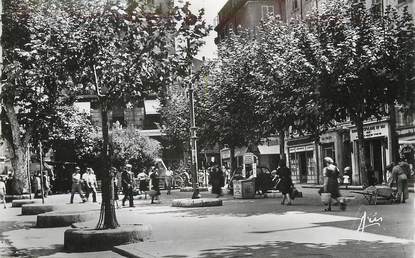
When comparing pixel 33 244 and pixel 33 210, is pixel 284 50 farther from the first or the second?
pixel 33 244

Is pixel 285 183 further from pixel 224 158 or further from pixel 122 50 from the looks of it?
pixel 224 158

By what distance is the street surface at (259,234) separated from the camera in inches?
408

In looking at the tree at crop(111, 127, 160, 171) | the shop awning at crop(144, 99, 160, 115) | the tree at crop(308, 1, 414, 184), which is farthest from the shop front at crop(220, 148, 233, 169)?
the tree at crop(308, 1, 414, 184)

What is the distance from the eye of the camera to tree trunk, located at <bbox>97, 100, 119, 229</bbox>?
13.2 metres

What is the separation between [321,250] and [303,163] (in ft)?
132

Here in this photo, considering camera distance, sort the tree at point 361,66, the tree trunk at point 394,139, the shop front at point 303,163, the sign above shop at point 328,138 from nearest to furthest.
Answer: the tree at point 361,66 → the tree trunk at point 394,139 → the sign above shop at point 328,138 → the shop front at point 303,163

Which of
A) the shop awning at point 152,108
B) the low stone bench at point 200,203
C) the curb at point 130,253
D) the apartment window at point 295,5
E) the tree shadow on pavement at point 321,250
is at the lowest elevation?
the curb at point 130,253

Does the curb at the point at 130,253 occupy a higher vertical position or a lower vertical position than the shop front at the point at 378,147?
lower

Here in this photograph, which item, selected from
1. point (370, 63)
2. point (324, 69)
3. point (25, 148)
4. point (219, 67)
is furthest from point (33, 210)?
point (219, 67)

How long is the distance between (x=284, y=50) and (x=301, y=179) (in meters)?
23.4

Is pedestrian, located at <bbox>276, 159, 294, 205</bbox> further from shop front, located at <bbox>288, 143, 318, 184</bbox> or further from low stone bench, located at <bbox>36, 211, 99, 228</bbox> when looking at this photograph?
shop front, located at <bbox>288, 143, 318, 184</bbox>

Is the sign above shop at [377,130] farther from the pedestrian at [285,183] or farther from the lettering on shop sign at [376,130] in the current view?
the pedestrian at [285,183]

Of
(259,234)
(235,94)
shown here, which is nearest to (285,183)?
(259,234)
